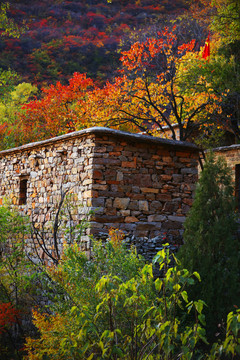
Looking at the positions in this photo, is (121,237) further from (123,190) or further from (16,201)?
(16,201)

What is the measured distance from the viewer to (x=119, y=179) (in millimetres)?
8375

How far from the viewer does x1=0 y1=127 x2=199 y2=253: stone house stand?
820 cm

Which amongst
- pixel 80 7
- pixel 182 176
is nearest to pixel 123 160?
pixel 182 176

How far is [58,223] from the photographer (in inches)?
352

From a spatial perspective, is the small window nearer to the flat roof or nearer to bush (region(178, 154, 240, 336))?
the flat roof

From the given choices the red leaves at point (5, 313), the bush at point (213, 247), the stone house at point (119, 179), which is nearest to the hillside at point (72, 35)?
the stone house at point (119, 179)

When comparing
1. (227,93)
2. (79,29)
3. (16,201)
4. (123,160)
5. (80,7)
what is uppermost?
(80,7)

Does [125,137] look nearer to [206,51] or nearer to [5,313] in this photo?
[5,313]

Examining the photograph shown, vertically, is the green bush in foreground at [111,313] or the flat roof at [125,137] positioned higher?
the flat roof at [125,137]

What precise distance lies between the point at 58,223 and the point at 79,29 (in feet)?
95.4

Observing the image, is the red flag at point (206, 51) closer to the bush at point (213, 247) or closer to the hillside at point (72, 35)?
the bush at point (213, 247)

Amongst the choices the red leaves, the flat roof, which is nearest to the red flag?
the flat roof

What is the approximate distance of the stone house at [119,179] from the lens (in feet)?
26.9

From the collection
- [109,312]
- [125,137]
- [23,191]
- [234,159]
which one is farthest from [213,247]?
[234,159]
